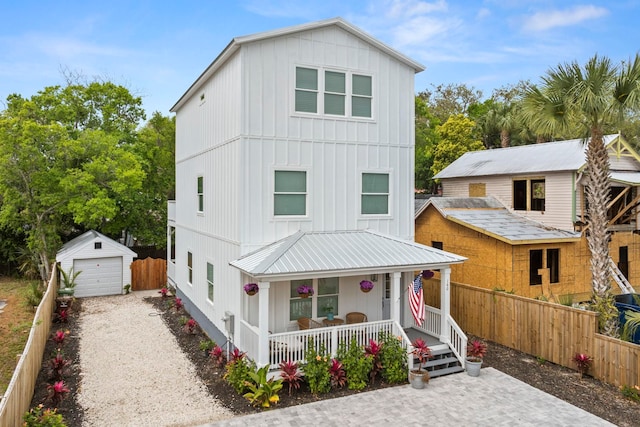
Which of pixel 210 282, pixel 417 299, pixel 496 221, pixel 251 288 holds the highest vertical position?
pixel 496 221

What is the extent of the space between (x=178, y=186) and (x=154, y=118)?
13614 millimetres

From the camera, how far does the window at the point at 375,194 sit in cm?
1330

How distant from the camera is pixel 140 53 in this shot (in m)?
26.4

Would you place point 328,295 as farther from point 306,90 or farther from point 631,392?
point 631,392

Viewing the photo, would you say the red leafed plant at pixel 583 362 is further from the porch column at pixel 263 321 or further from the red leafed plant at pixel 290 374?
the porch column at pixel 263 321

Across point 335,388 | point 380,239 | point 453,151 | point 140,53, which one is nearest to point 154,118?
point 140,53

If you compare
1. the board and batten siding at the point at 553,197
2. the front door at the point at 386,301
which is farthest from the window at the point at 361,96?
the board and batten siding at the point at 553,197

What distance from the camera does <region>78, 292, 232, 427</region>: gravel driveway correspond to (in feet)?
29.8

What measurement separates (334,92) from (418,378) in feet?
26.0

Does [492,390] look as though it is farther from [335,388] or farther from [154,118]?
[154,118]

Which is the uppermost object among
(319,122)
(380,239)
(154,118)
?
(154,118)

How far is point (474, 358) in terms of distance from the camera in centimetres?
1139

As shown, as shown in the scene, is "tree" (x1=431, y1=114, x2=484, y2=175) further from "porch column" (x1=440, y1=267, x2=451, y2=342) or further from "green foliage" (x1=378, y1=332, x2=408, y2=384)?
"green foliage" (x1=378, y1=332, x2=408, y2=384)

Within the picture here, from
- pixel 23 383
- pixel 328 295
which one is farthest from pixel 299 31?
pixel 23 383
